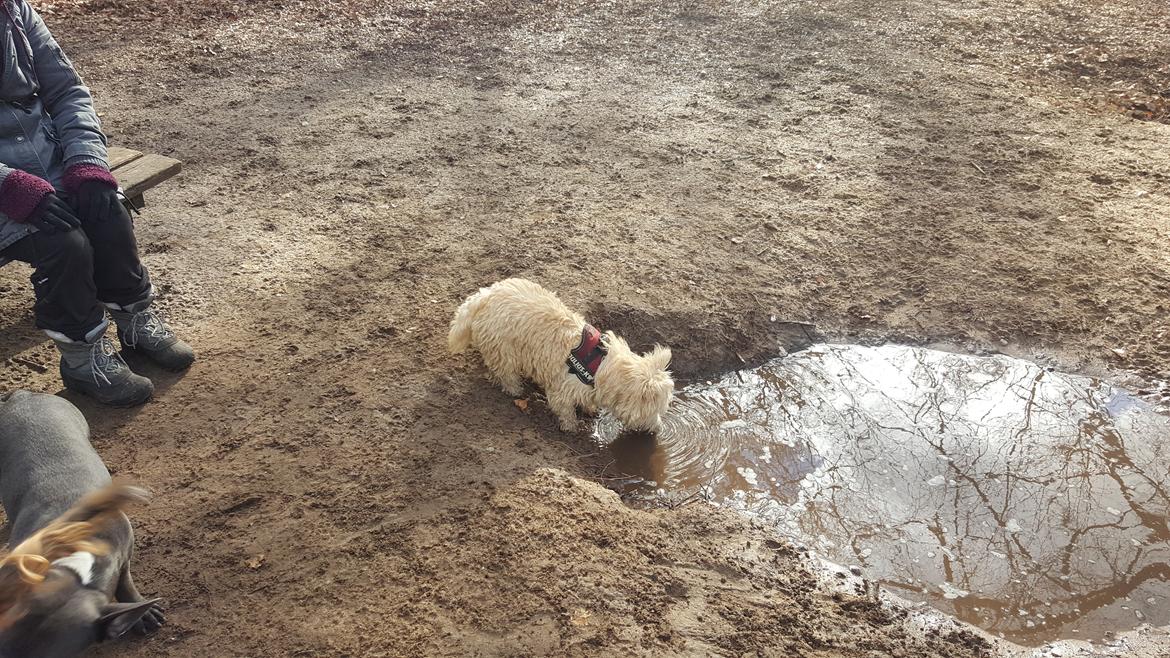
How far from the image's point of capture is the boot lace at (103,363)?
163 inches

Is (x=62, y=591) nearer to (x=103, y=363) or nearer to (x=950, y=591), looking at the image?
(x=103, y=363)

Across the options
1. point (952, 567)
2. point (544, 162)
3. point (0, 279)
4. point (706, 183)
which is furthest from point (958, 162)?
point (0, 279)

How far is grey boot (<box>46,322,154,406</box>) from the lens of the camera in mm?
4102

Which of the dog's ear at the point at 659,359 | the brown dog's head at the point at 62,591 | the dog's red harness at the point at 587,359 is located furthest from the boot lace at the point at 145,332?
the dog's ear at the point at 659,359

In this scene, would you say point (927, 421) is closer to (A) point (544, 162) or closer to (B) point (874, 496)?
(B) point (874, 496)

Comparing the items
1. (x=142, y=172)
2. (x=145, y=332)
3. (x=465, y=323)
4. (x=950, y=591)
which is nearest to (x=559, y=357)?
(x=465, y=323)

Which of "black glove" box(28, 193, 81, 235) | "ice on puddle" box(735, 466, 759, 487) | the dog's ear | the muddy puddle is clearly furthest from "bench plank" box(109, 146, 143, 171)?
"ice on puddle" box(735, 466, 759, 487)

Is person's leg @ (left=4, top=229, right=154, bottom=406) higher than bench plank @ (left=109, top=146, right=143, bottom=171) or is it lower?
lower

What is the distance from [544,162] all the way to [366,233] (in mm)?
1813

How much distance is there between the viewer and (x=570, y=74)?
8.42 metres

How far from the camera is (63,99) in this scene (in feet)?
13.6

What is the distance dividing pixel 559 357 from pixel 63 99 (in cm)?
307

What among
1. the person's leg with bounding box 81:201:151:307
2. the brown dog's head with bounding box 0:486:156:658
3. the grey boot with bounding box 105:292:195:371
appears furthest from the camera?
the grey boot with bounding box 105:292:195:371

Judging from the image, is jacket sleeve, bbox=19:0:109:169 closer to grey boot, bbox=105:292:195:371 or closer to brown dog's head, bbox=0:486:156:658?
grey boot, bbox=105:292:195:371
